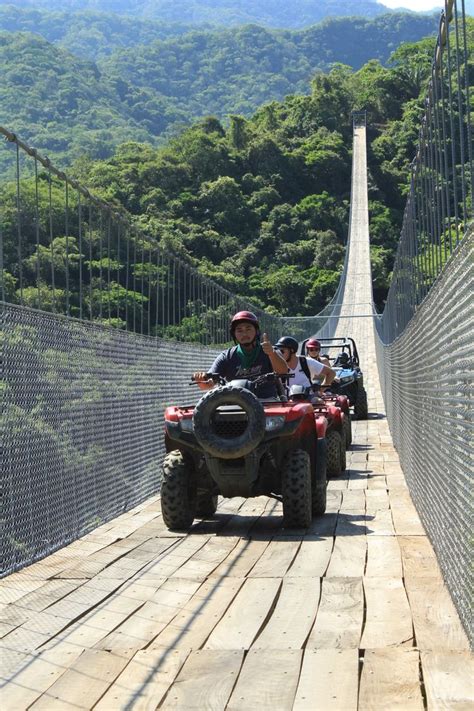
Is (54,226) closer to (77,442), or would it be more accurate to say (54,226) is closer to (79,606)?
(77,442)

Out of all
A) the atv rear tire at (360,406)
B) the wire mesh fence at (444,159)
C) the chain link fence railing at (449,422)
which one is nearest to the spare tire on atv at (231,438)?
the chain link fence railing at (449,422)

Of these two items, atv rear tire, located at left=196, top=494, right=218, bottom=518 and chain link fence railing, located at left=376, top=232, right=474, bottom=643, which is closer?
chain link fence railing, located at left=376, top=232, right=474, bottom=643

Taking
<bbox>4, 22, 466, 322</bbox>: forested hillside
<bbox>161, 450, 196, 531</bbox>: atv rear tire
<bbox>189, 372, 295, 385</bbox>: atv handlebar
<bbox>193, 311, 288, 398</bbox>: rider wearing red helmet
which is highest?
<bbox>4, 22, 466, 322</bbox>: forested hillside

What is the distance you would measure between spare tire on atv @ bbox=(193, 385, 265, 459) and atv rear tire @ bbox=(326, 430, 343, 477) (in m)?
3.79

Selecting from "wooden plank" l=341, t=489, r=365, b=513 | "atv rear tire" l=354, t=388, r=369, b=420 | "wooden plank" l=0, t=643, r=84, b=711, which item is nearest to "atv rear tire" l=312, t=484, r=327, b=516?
"wooden plank" l=341, t=489, r=365, b=513

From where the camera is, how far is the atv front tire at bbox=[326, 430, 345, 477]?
1148 cm

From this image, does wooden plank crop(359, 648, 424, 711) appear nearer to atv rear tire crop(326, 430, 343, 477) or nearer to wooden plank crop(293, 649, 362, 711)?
wooden plank crop(293, 649, 362, 711)

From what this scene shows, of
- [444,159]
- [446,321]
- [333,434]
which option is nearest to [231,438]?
[446,321]

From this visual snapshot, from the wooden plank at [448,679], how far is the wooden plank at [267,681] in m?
0.45

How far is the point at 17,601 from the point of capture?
18.8 feet

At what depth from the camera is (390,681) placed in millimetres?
4129

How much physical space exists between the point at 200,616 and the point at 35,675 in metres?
1.10

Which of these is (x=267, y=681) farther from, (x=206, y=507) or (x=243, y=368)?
(x=206, y=507)

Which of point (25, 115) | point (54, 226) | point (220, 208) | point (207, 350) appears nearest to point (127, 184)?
point (220, 208)
